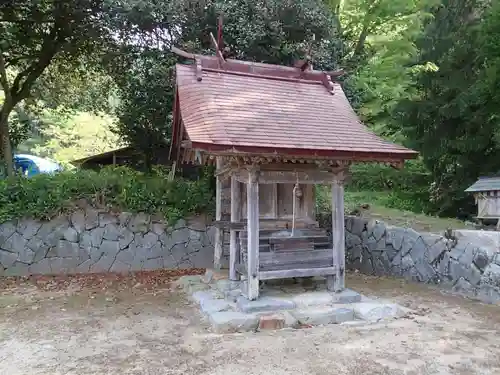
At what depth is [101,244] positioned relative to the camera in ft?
30.5

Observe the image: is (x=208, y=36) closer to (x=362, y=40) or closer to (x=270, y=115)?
(x=270, y=115)

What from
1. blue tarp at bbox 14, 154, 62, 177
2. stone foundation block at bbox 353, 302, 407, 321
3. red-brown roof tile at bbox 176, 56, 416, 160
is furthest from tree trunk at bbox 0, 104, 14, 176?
stone foundation block at bbox 353, 302, 407, 321

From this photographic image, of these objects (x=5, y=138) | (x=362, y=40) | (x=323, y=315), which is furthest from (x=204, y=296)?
(x=362, y=40)

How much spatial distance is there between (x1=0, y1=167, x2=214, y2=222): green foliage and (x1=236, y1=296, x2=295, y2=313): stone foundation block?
401 centimetres

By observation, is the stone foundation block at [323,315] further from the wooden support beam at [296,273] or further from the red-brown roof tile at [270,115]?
the red-brown roof tile at [270,115]

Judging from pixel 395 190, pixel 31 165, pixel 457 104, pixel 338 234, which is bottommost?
pixel 338 234

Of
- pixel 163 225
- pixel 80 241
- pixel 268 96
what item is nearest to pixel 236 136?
pixel 268 96

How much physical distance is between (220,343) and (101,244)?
17.3ft

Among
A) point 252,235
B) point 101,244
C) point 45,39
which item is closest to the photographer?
point 252,235

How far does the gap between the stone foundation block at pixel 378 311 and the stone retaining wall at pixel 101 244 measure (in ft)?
15.2

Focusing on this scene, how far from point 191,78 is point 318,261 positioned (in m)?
3.69

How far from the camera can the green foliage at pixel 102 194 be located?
8.95 meters

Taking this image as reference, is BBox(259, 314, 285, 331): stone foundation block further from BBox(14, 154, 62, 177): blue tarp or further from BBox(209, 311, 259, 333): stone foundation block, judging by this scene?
BBox(14, 154, 62, 177): blue tarp

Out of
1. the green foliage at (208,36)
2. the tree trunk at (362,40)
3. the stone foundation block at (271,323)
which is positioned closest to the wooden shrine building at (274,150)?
the stone foundation block at (271,323)
